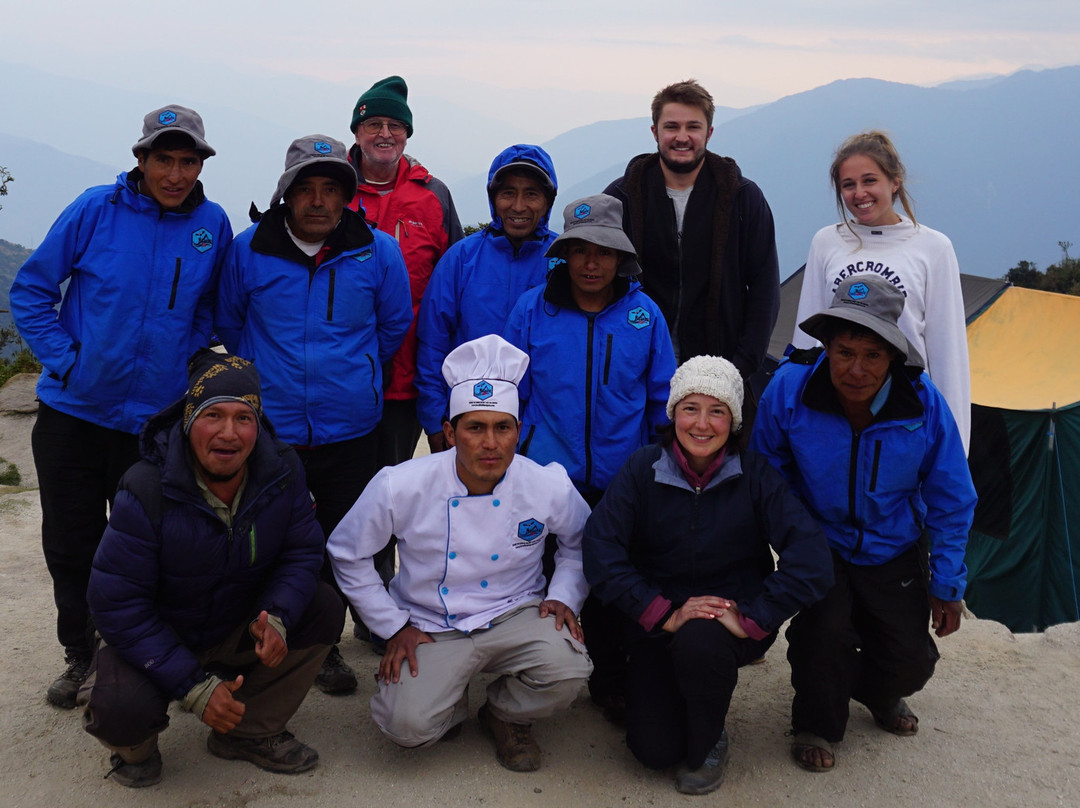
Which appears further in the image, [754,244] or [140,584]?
[754,244]

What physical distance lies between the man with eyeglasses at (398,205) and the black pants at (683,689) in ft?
5.53

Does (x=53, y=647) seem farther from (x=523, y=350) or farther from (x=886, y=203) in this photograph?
(x=886, y=203)

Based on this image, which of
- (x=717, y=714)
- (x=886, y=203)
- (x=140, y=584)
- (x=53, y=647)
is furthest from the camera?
(x=53, y=647)

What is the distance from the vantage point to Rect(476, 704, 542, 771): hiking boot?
10.9 ft

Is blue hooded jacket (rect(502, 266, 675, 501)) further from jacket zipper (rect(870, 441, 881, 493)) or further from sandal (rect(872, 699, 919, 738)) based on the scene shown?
sandal (rect(872, 699, 919, 738))

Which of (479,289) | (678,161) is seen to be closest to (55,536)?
(479,289)

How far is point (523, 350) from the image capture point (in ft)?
12.2

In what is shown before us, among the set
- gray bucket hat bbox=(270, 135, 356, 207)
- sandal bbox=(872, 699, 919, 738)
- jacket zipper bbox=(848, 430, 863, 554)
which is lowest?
sandal bbox=(872, 699, 919, 738)

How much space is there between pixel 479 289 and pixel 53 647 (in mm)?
2850

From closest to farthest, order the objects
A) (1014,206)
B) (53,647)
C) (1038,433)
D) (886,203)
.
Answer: (886,203) → (53,647) → (1038,433) → (1014,206)

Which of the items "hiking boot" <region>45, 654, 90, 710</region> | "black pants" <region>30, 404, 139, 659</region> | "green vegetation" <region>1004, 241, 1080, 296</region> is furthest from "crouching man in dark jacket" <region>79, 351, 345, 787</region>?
"green vegetation" <region>1004, 241, 1080, 296</region>

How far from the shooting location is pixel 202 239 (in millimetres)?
3654

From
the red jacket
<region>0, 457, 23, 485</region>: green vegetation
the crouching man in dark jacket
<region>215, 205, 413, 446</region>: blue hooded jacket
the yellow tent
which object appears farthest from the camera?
the yellow tent

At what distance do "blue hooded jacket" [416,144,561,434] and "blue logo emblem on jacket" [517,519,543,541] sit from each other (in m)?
0.83
